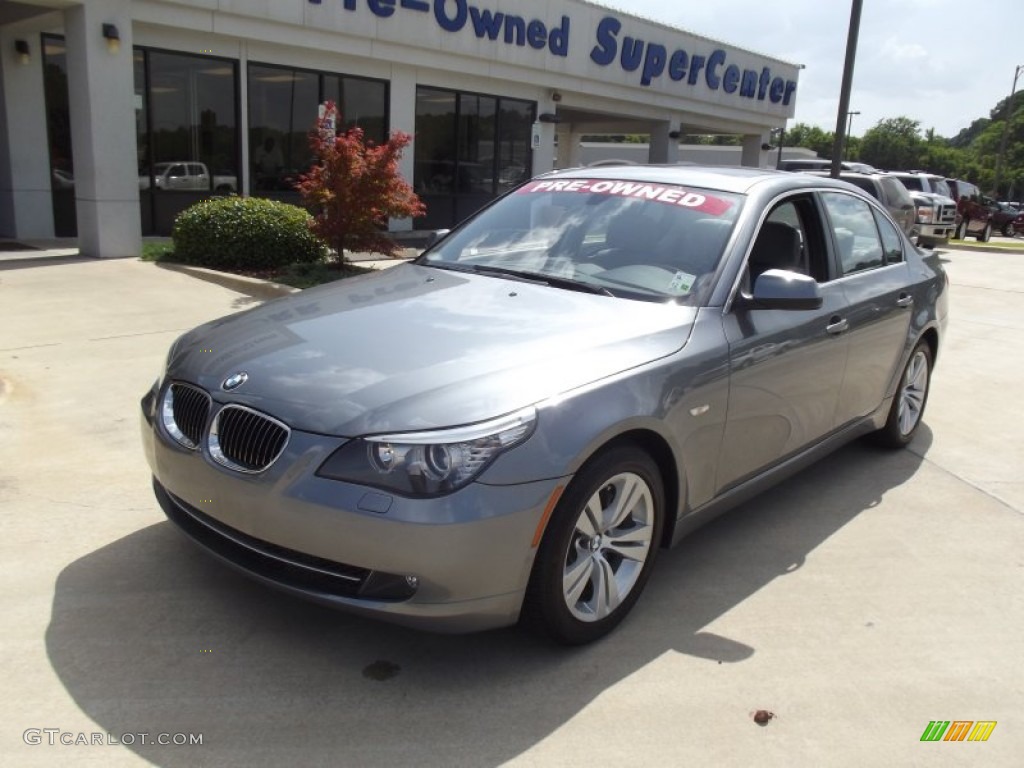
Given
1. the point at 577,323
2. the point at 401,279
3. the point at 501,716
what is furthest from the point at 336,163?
the point at 501,716

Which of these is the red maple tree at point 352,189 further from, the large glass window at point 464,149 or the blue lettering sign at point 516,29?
the blue lettering sign at point 516,29

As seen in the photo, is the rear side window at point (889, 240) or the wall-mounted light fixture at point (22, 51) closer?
the rear side window at point (889, 240)

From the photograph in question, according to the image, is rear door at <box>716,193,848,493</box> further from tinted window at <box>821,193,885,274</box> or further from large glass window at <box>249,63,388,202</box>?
large glass window at <box>249,63,388,202</box>

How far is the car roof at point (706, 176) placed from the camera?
422 cm

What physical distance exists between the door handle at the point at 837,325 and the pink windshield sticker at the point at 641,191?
31.9 inches

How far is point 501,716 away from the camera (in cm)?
277

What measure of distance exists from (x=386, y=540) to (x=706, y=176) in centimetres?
268

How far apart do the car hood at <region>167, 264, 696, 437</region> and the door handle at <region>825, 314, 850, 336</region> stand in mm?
1102

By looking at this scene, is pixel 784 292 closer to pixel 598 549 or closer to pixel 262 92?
pixel 598 549

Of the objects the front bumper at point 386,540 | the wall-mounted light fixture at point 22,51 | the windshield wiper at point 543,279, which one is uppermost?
the wall-mounted light fixture at point 22,51

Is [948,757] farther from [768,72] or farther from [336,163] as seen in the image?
[768,72]

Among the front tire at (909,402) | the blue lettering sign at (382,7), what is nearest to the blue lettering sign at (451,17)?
the blue lettering sign at (382,7)

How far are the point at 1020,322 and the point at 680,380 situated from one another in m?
9.89

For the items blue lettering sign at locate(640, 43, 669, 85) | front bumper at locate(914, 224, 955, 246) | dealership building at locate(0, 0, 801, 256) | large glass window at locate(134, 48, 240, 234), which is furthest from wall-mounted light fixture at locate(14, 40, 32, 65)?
front bumper at locate(914, 224, 955, 246)
